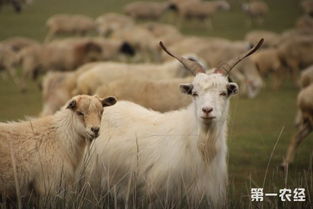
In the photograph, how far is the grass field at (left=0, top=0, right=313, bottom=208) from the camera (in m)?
7.50

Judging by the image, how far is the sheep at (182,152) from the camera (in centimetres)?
636

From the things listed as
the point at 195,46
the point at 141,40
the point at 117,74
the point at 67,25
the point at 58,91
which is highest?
the point at 67,25

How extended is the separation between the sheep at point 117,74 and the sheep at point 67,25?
21.1m

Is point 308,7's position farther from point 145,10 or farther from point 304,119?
point 304,119

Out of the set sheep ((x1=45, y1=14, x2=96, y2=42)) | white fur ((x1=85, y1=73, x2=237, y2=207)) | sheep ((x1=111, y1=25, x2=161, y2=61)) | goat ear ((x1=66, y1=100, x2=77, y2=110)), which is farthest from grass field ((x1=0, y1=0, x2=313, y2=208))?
sheep ((x1=111, y1=25, x2=161, y2=61))

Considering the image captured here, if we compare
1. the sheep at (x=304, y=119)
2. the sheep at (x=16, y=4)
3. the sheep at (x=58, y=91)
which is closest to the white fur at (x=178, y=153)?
the sheep at (x=304, y=119)

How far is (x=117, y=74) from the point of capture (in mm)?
14148

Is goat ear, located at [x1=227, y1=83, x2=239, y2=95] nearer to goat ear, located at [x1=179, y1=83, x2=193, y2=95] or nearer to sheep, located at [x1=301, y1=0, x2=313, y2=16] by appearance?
goat ear, located at [x1=179, y1=83, x2=193, y2=95]

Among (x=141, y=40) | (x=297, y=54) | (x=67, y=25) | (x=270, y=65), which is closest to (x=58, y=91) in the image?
(x=270, y=65)

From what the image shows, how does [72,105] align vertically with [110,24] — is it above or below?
below

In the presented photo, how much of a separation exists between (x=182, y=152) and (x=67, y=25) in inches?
1190

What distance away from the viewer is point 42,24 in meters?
38.2

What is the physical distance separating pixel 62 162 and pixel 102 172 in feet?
2.53

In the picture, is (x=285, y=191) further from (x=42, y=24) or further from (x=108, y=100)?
(x=42, y=24)
